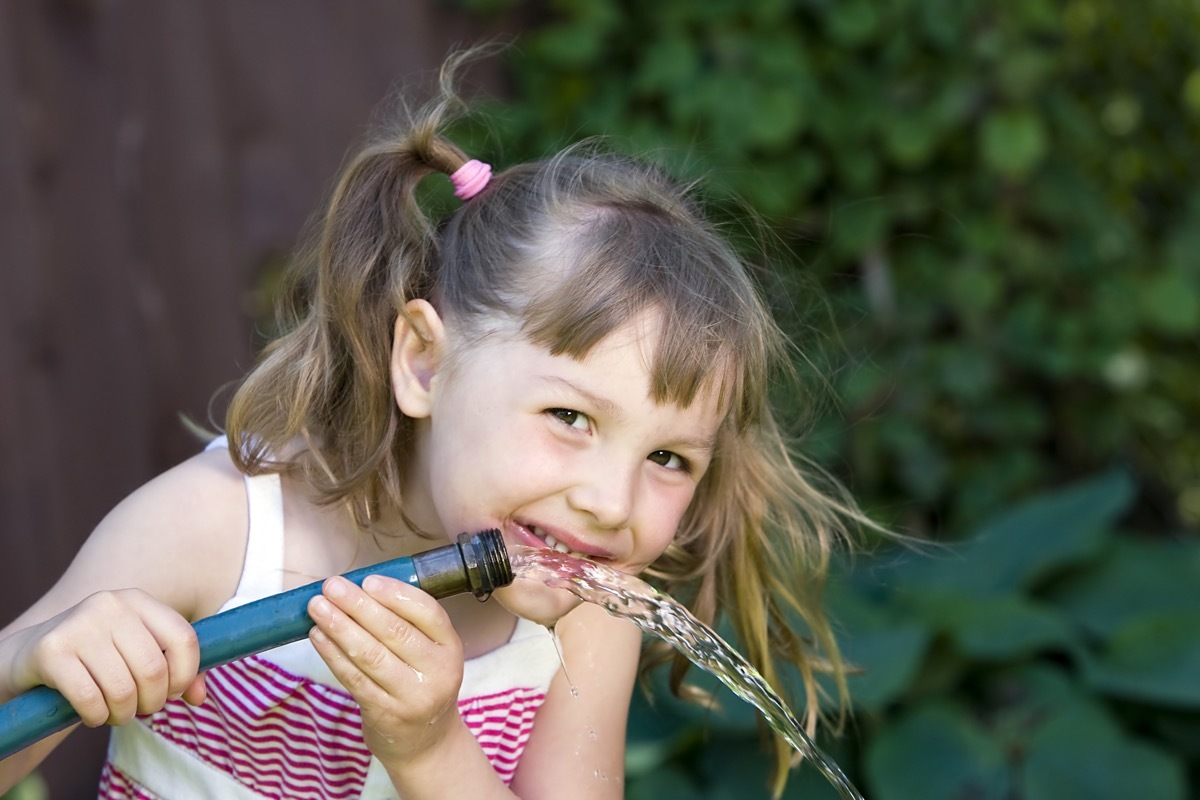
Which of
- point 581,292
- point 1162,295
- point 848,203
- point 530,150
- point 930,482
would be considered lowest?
point 930,482

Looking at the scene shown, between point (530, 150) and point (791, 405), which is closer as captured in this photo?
point (791, 405)

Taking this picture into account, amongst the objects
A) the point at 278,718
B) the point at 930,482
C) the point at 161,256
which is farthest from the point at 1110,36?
the point at 278,718

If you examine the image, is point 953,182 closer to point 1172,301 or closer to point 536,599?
point 1172,301

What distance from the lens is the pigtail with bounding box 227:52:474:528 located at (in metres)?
1.59

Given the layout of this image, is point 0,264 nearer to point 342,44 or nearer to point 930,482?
point 342,44

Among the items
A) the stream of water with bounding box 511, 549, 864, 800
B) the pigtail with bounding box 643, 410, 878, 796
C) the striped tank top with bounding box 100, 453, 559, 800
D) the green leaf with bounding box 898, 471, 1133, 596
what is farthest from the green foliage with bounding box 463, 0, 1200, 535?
the stream of water with bounding box 511, 549, 864, 800

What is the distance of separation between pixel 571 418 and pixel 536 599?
0.17 metres

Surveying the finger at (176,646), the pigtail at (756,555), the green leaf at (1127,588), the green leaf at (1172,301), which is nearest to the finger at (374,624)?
the finger at (176,646)

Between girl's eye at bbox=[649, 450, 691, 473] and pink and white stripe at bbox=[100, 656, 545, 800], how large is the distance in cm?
37

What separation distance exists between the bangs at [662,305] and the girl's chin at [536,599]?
0.21 m

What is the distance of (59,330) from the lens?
2348 millimetres

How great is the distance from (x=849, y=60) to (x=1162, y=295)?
0.87 meters

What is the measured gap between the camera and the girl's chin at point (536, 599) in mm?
1350

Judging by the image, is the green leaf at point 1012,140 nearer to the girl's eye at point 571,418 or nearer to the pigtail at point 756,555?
the pigtail at point 756,555
